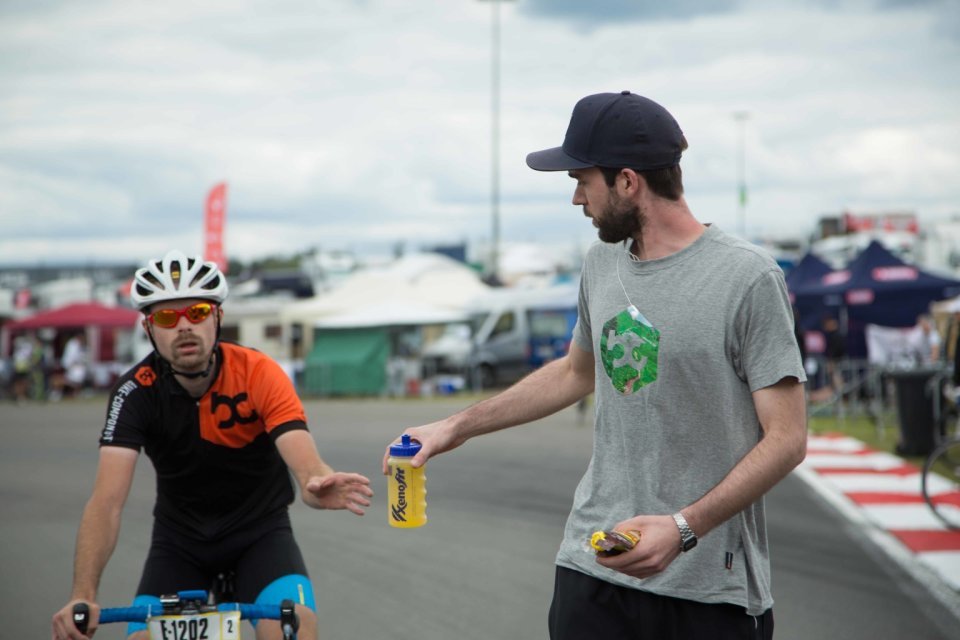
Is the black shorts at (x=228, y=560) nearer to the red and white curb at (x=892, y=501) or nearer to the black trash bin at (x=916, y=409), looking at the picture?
the red and white curb at (x=892, y=501)

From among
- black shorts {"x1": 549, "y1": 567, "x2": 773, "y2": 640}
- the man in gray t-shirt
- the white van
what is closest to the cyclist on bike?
black shorts {"x1": 549, "y1": 567, "x2": 773, "y2": 640}

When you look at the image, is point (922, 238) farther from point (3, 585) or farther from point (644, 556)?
point (644, 556)

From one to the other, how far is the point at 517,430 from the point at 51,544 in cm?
1140

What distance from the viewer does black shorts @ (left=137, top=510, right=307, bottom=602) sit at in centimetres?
429

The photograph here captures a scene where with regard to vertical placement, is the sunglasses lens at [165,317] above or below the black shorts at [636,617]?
above

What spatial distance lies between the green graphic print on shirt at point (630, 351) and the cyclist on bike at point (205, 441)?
4.38ft

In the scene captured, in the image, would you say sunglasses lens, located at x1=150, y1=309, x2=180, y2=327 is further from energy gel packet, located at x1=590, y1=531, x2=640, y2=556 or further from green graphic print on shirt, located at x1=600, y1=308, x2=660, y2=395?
energy gel packet, located at x1=590, y1=531, x2=640, y2=556

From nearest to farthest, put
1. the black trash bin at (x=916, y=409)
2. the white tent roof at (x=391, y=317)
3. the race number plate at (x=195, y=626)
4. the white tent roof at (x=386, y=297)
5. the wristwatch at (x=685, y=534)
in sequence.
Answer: the wristwatch at (x=685, y=534)
the race number plate at (x=195, y=626)
the black trash bin at (x=916, y=409)
the white tent roof at (x=391, y=317)
the white tent roof at (x=386, y=297)

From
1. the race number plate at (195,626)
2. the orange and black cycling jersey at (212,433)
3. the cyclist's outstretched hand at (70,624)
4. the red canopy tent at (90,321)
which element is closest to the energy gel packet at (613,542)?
the race number plate at (195,626)

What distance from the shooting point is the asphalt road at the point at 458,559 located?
23.1 feet

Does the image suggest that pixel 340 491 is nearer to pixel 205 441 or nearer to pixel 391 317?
pixel 205 441

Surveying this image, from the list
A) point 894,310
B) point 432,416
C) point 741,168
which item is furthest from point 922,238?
point 741,168

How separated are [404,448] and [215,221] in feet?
89.1

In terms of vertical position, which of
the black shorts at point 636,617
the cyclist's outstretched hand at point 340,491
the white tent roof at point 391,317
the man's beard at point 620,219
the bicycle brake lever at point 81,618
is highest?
the man's beard at point 620,219
